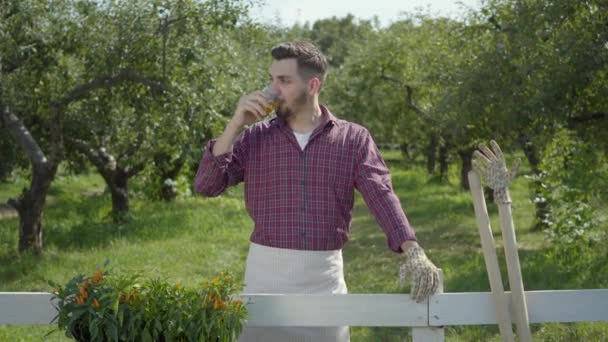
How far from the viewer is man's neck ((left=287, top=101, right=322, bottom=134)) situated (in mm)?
2957

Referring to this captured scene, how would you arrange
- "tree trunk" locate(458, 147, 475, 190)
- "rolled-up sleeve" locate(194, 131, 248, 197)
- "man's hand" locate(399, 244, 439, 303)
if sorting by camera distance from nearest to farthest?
"man's hand" locate(399, 244, 439, 303) < "rolled-up sleeve" locate(194, 131, 248, 197) < "tree trunk" locate(458, 147, 475, 190)

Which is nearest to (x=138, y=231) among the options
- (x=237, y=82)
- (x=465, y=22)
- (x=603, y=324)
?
(x=237, y=82)

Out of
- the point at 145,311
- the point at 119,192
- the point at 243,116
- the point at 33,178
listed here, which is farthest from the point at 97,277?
the point at 119,192

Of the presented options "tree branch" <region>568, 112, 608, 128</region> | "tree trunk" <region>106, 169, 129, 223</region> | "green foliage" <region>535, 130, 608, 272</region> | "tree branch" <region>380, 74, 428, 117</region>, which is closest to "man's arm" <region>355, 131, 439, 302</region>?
"green foliage" <region>535, 130, 608, 272</region>

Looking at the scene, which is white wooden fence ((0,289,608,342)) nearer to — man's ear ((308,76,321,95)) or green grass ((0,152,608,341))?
man's ear ((308,76,321,95))

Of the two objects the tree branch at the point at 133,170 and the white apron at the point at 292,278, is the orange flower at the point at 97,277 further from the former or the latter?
the tree branch at the point at 133,170

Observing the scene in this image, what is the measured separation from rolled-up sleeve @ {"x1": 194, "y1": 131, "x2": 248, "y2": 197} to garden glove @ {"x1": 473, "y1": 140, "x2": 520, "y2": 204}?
880 mm

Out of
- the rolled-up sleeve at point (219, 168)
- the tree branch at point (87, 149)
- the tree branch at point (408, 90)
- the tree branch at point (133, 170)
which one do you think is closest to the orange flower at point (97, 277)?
the rolled-up sleeve at point (219, 168)

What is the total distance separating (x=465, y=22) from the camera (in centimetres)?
1195

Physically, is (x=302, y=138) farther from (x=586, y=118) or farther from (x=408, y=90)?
(x=408, y=90)

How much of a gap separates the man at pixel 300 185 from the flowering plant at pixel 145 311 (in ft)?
1.51

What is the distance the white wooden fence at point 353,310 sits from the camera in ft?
8.55

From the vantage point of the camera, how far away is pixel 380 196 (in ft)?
9.12

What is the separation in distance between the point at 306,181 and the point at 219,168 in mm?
321
